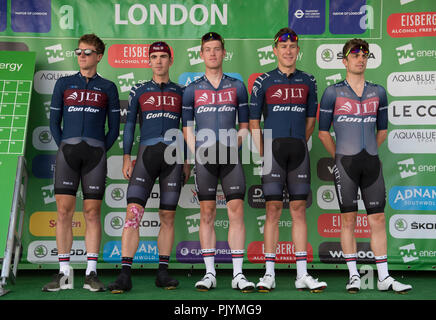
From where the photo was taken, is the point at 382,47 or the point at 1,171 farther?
the point at 382,47

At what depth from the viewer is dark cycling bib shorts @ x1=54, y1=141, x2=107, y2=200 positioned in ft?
12.8

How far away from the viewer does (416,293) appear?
3.79 meters

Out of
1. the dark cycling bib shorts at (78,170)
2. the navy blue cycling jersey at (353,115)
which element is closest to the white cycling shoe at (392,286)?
the navy blue cycling jersey at (353,115)

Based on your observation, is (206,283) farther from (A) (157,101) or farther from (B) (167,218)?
(A) (157,101)

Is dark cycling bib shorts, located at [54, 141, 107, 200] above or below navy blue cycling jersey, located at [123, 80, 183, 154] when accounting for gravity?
below

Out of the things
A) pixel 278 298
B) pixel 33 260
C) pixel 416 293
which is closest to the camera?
pixel 278 298

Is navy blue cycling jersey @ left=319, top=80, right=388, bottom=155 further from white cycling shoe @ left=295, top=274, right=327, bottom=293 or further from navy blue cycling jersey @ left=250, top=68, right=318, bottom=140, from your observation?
white cycling shoe @ left=295, top=274, right=327, bottom=293

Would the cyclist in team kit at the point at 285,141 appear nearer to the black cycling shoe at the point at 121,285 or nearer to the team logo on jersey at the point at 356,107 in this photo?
the team logo on jersey at the point at 356,107

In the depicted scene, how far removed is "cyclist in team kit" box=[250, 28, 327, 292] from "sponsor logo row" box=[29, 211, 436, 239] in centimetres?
82

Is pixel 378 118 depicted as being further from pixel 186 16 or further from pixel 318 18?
pixel 186 16

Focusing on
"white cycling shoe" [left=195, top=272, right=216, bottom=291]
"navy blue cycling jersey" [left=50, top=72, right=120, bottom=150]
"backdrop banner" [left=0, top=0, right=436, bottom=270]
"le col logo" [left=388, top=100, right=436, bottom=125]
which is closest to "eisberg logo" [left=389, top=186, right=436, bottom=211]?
"backdrop banner" [left=0, top=0, right=436, bottom=270]

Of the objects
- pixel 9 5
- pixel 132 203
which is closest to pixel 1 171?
pixel 132 203

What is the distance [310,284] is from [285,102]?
1.44m

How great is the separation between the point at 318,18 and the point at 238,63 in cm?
89
